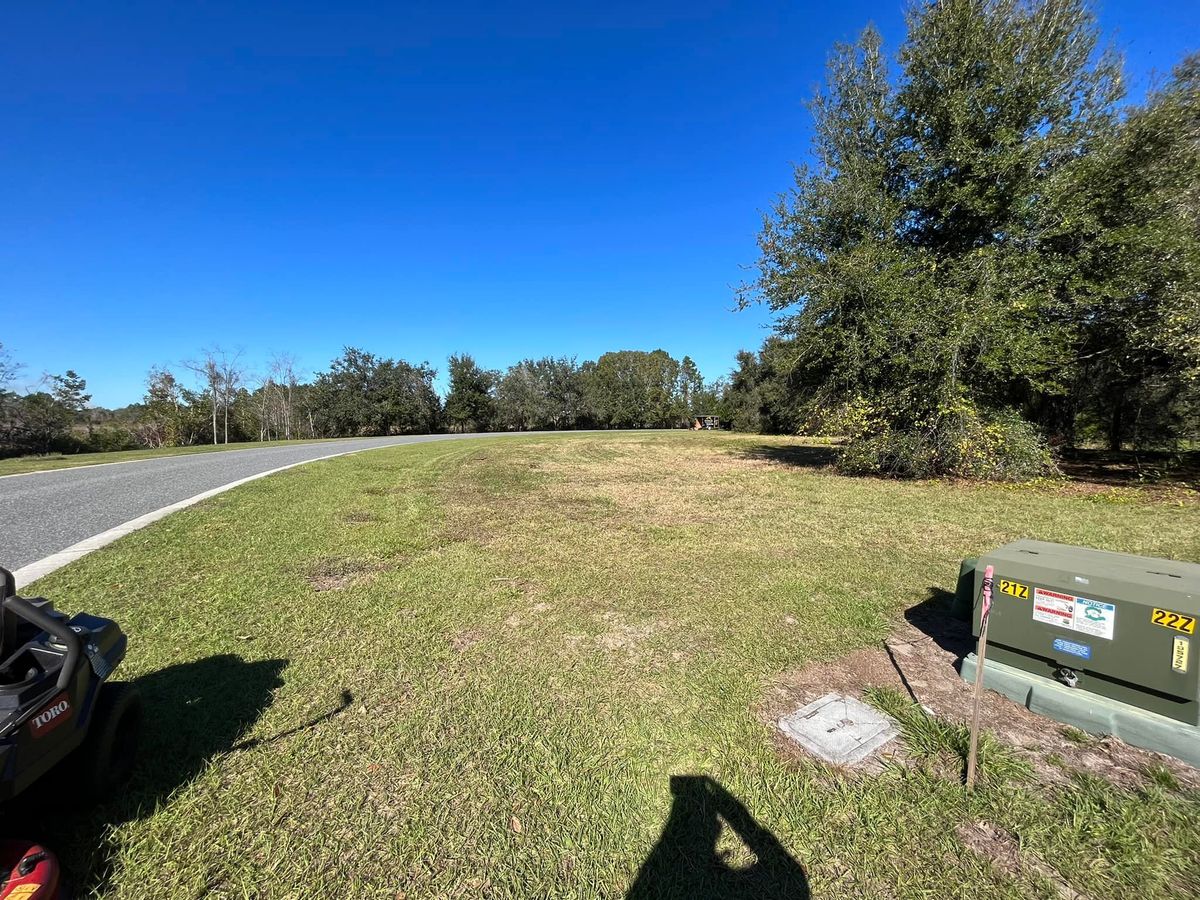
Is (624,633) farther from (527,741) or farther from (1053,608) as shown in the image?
(1053,608)

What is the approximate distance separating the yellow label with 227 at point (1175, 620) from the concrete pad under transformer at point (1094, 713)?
1.73 ft

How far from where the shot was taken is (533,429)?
181ft

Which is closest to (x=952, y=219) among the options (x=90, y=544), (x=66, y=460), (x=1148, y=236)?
(x=1148, y=236)

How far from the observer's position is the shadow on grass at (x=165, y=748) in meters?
1.78

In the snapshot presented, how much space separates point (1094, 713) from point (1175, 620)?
65 centimetres

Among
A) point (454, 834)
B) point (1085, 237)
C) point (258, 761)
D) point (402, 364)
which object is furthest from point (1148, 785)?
point (402, 364)

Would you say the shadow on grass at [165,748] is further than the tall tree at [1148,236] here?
No

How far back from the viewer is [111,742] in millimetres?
1920

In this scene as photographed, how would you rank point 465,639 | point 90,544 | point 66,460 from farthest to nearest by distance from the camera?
1. point 66,460
2. point 90,544
3. point 465,639

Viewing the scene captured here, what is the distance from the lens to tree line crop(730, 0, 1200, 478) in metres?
9.67

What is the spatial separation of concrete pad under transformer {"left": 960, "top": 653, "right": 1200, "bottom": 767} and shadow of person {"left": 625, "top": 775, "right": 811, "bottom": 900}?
6.42ft

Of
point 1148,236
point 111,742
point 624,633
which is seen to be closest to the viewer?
point 111,742

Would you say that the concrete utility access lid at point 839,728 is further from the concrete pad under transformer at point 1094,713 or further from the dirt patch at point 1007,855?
the concrete pad under transformer at point 1094,713

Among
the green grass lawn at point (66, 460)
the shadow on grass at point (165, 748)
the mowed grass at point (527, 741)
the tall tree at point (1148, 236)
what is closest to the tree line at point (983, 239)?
the tall tree at point (1148, 236)
